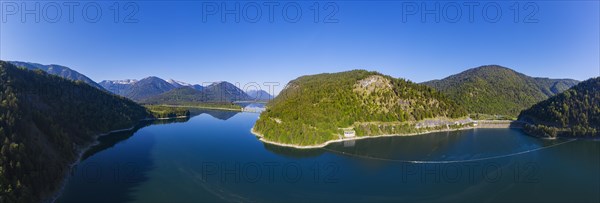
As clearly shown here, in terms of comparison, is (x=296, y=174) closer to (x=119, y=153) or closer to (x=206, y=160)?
(x=206, y=160)

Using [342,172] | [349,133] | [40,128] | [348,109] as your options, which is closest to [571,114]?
[348,109]

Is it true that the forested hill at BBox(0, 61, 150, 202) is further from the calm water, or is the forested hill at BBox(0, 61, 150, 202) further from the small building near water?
the small building near water

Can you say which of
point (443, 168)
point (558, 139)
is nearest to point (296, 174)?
point (443, 168)

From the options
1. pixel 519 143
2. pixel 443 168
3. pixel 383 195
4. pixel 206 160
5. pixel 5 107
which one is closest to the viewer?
pixel 383 195

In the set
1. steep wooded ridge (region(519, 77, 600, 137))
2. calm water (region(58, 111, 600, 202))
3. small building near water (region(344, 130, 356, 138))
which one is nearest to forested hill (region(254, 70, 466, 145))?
small building near water (region(344, 130, 356, 138))

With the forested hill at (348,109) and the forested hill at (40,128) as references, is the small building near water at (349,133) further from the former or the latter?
the forested hill at (40,128)

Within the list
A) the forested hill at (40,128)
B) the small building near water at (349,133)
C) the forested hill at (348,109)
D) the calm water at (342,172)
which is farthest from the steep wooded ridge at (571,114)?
the forested hill at (40,128)

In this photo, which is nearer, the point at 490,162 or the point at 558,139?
the point at 490,162
